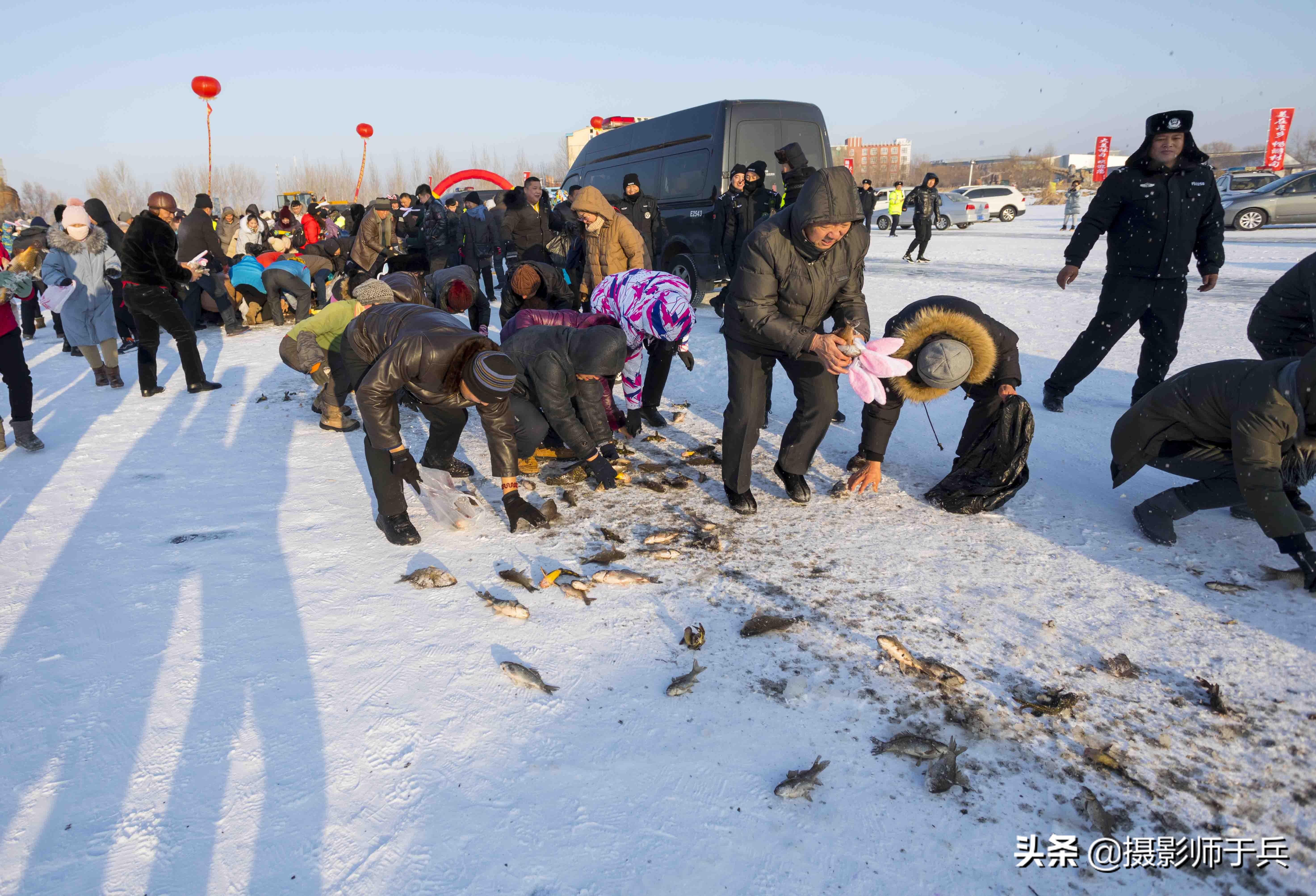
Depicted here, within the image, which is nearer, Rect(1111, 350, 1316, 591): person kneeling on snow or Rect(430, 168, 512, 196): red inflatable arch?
Rect(1111, 350, 1316, 591): person kneeling on snow

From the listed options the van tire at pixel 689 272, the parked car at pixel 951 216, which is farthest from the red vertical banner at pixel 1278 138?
the van tire at pixel 689 272

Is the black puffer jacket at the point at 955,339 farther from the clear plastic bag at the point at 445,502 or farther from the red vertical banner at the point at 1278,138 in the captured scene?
the red vertical banner at the point at 1278,138

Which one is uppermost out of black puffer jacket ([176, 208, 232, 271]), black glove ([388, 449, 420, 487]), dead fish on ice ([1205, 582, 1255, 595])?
black puffer jacket ([176, 208, 232, 271])

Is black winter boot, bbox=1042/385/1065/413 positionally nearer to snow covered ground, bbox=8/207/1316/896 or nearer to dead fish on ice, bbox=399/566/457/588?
snow covered ground, bbox=8/207/1316/896

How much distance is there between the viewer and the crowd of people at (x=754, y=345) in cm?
311

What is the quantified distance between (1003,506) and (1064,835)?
2.15 meters

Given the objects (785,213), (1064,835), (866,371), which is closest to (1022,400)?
(866,371)

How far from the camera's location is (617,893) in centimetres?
167

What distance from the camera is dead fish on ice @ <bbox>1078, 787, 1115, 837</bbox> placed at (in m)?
1.83

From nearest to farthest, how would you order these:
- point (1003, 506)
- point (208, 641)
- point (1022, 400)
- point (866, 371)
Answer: point (208, 641)
point (866, 371)
point (1022, 400)
point (1003, 506)

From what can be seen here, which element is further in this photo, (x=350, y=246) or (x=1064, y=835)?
(x=350, y=246)

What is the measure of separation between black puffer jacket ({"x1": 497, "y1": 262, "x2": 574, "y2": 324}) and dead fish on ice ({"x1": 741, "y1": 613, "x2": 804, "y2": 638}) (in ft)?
10.2

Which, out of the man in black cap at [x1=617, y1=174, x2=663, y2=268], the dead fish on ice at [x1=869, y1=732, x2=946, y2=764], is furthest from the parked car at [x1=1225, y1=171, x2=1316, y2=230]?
the dead fish on ice at [x1=869, y1=732, x2=946, y2=764]

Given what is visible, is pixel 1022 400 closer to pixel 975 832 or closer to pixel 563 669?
pixel 975 832
